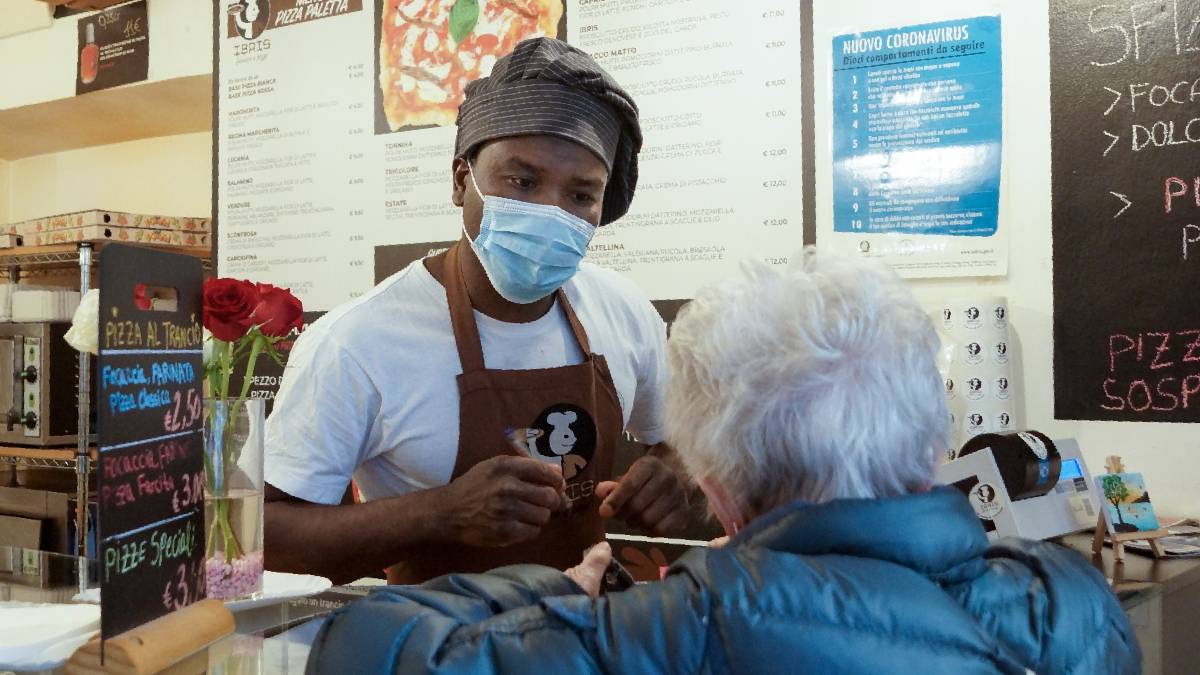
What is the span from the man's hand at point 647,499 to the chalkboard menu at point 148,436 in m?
0.80

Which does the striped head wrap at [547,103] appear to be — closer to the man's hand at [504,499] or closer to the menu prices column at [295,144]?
the man's hand at [504,499]

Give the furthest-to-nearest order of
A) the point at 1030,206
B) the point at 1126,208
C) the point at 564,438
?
the point at 1030,206, the point at 1126,208, the point at 564,438

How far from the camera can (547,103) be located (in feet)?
6.08

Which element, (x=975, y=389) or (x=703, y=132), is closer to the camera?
(x=975, y=389)

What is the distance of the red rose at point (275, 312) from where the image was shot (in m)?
1.39

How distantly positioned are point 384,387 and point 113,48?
3.45m

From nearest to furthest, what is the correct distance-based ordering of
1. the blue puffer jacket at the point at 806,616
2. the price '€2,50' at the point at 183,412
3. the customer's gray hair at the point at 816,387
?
the blue puffer jacket at the point at 806,616 < the customer's gray hair at the point at 816,387 < the price '€2,50' at the point at 183,412

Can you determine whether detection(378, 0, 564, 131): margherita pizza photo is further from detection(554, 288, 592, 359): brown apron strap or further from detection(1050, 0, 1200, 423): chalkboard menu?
detection(1050, 0, 1200, 423): chalkboard menu

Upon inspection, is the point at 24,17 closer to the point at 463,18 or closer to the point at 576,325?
the point at 463,18

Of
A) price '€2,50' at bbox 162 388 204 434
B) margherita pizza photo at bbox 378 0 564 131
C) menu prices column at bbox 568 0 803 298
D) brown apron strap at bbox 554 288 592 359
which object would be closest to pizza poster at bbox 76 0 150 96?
margherita pizza photo at bbox 378 0 564 131

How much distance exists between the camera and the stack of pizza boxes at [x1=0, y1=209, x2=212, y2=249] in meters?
4.41

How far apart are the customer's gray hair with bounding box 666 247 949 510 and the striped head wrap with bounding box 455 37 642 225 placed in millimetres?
879

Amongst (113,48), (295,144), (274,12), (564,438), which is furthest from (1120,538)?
(113,48)

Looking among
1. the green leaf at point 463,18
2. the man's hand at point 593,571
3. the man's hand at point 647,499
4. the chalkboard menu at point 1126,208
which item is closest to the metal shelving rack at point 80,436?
the green leaf at point 463,18
